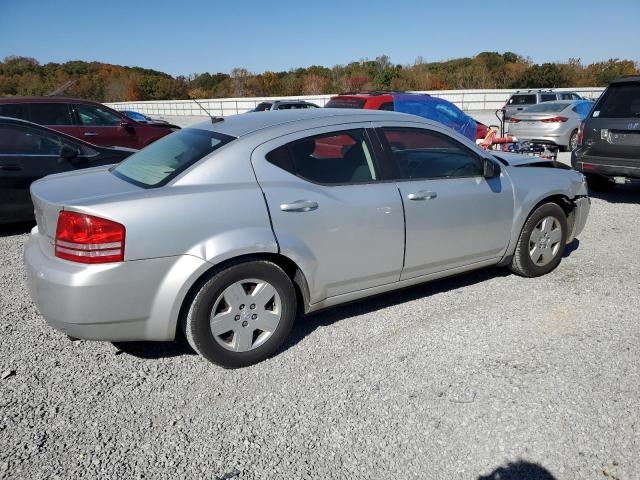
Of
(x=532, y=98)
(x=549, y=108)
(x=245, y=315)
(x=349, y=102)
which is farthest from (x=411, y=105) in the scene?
(x=532, y=98)

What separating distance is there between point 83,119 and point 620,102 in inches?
344

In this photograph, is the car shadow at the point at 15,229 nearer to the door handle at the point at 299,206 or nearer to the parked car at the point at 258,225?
the parked car at the point at 258,225

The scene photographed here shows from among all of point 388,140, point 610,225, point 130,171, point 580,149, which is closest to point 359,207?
point 388,140

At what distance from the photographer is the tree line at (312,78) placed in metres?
44.2

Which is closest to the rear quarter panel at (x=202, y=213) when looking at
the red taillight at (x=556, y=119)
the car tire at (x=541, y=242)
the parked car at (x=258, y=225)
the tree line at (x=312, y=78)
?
the parked car at (x=258, y=225)

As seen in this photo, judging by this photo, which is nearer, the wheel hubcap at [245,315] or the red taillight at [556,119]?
the wheel hubcap at [245,315]

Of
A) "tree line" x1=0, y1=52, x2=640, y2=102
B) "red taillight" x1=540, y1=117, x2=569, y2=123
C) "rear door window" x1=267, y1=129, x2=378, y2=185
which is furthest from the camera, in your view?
"tree line" x1=0, y1=52, x2=640, y2=102

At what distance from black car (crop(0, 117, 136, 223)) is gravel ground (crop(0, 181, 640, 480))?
2.40 m

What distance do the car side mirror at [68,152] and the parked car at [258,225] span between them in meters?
3.04

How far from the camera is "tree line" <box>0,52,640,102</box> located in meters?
44.2

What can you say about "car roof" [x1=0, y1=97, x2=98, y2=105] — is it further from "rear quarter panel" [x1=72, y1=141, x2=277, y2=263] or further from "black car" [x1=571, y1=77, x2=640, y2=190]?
"black car" [x1=571, y1=77, x2=640, y2=190]

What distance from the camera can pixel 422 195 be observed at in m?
3.64

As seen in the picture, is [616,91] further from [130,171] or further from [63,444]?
[63,444]

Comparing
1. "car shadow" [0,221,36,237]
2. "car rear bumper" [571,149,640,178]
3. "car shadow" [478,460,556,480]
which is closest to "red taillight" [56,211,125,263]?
"car shadow" [478,460,556,480]
